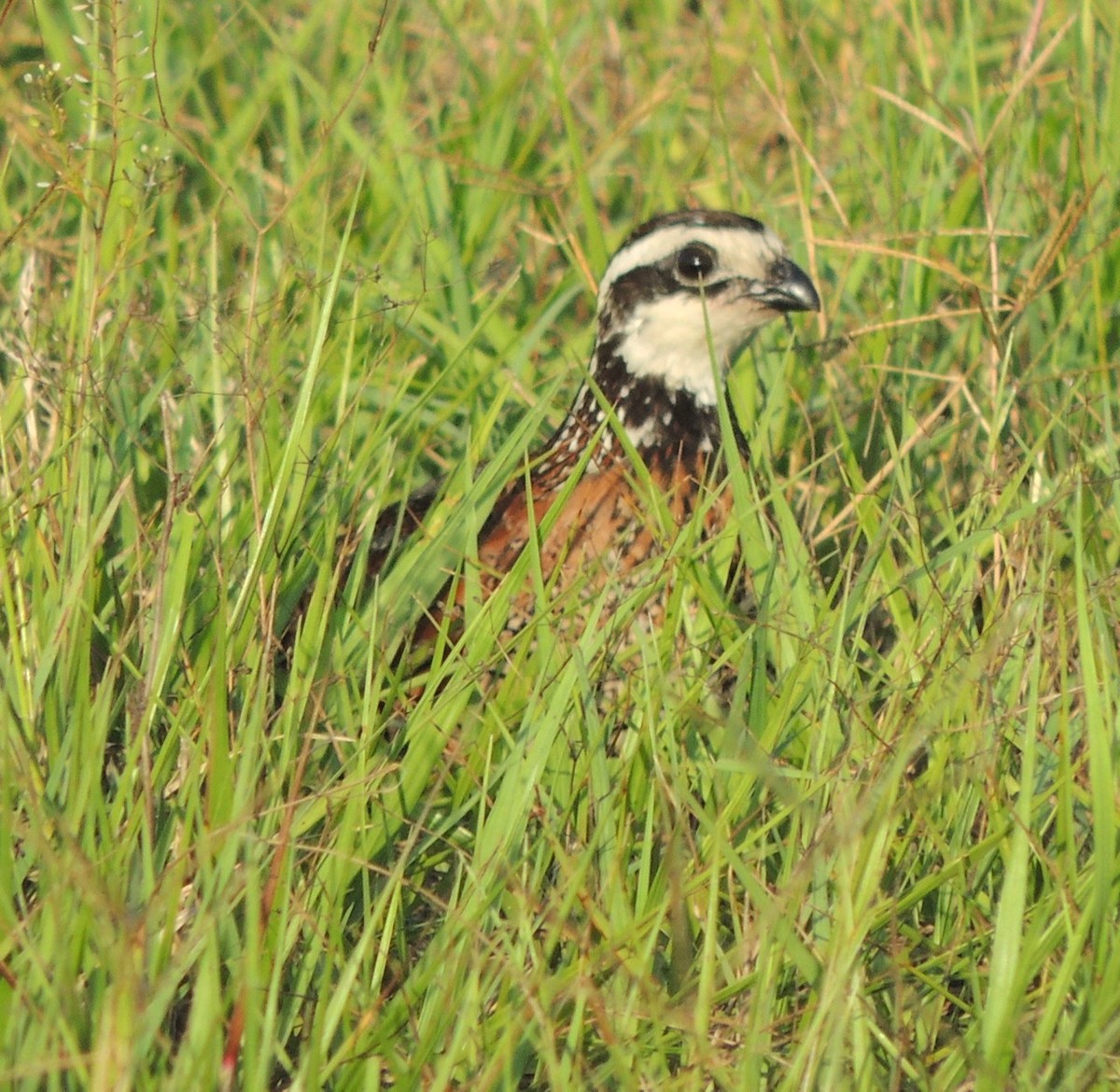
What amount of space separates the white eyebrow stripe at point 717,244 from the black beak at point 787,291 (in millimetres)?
36

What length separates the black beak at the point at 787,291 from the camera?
3.86 meters

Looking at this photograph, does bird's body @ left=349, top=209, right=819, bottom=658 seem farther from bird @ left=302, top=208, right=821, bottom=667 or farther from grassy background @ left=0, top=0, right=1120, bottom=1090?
grassy background @ left=0, top=0, right=1120, bottom=1090

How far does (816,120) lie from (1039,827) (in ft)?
10.1

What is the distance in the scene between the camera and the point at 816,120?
18.0ft

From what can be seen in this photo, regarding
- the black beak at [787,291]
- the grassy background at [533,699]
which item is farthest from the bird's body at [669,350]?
the grassy background at [533,699]

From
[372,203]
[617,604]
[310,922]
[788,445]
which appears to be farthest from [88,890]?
[372,203]

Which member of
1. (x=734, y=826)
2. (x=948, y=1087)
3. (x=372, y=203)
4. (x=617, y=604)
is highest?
(x=372, y=203)

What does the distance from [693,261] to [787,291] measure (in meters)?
0.21

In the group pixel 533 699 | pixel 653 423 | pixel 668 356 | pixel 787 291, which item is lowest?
pixel 533 699

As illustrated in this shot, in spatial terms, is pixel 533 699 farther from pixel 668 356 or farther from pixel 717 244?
pixel 717 244

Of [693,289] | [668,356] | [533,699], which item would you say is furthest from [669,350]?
[533,699]

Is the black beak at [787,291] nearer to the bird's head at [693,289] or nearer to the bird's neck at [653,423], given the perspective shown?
the bird's head at [693,289]

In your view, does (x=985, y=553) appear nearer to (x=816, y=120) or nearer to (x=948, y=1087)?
(x=948, y=1087)

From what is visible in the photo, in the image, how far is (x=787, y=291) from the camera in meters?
3.87
